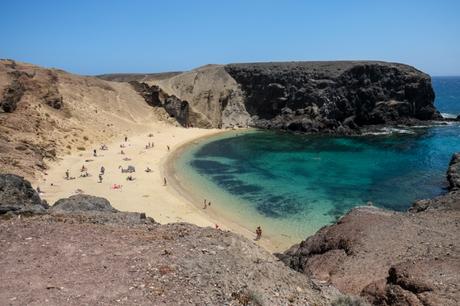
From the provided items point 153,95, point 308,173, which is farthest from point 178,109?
point 308,173

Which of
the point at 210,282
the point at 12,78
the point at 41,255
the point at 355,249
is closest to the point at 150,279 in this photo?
the point at 210,282

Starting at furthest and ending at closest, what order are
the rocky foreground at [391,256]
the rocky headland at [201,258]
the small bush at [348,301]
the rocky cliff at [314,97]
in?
the rocky cliff at [314,97], the rocky foreground at [391,256], the small bush at [348,301], the rocky headland at [201,258]

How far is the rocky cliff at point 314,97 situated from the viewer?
71.8 meters

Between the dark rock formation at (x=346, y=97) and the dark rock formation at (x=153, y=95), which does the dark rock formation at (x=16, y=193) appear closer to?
the dark rock formation at (x=346, y=97)

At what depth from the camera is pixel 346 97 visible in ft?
235

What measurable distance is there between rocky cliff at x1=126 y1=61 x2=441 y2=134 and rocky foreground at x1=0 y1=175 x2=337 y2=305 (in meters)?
57.5

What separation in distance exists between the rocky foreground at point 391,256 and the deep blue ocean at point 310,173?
8971mm

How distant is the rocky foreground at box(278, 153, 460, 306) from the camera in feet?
39.3

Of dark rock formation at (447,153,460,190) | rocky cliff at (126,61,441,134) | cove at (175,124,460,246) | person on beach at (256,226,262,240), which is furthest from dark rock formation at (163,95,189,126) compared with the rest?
person on beach at (256,226,262,240)

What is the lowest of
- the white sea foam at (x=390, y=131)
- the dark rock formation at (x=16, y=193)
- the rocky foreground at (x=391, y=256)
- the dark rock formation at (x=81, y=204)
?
the white sea foam at (x=390, y=131)

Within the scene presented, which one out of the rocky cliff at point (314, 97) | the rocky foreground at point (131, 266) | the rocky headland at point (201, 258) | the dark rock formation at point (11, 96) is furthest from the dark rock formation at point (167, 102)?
the rocky foreground at point (131, 266)

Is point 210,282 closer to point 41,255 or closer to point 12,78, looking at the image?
point 41,255

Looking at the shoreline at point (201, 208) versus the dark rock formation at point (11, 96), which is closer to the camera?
the shoreline at point (201, 208)

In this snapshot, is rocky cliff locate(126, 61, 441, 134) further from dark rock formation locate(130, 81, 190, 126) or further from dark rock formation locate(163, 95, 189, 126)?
dark rock formation locate(130, 81, 190, 126)
